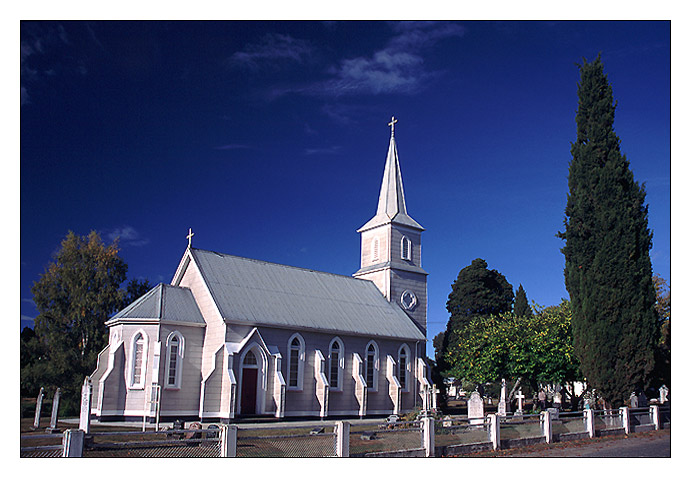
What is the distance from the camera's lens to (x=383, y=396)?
34812 millimetres

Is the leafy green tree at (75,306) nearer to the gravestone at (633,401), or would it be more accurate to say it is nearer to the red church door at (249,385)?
the red church door at (249,385)

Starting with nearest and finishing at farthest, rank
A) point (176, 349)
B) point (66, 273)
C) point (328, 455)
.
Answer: point (328, 455) → point (176, 349) → point (66, 273)

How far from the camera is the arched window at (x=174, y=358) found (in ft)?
94.0

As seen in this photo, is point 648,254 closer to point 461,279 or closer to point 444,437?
point 444,437

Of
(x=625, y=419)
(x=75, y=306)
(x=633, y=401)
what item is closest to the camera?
(x=625, y=419)

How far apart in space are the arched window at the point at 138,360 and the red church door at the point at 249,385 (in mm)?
4699

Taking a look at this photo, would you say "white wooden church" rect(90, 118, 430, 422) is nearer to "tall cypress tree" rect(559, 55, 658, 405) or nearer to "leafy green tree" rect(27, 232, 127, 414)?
"leafy green tree" rect(27, 232, 127, 414)

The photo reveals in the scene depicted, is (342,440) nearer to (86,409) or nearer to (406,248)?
(86,409)

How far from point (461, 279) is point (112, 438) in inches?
1238

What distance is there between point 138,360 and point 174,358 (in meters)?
1.65

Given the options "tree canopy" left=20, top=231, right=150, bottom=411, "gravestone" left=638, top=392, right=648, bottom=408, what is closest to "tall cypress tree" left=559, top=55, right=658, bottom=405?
"gravestone" left=638, top=392, right=648, bottom=408

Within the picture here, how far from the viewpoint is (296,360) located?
3155cm

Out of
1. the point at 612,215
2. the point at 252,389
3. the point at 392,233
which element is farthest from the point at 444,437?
the point at 392,233

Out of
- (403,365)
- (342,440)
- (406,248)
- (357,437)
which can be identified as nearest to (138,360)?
(403,365)
